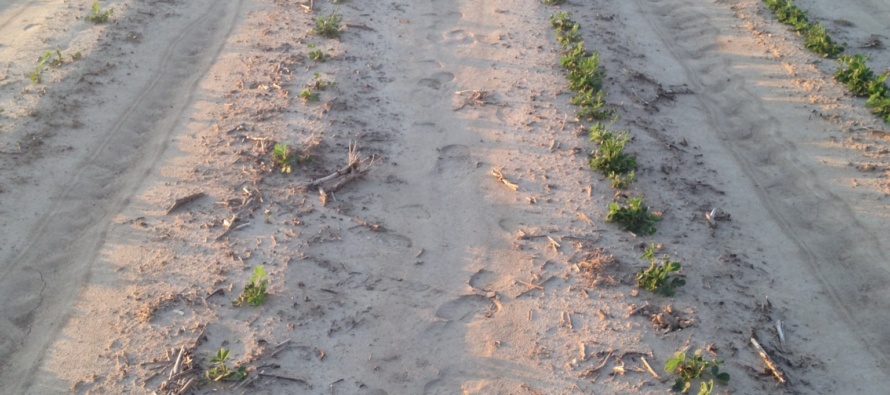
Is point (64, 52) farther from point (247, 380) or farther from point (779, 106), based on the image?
point (779, 106)

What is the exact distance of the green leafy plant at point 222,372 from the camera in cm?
434

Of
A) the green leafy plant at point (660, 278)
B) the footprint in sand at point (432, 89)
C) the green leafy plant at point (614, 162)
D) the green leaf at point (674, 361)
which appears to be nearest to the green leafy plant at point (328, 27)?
the footprint in sand at point (432, 89)

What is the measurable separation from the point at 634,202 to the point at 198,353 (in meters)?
3.15

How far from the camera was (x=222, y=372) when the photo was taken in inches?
172

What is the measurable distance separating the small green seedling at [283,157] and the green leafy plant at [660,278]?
272 centimetres

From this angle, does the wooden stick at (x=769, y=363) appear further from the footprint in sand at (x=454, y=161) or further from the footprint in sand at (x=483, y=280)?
the footprint in sand at (x=454, y=161)

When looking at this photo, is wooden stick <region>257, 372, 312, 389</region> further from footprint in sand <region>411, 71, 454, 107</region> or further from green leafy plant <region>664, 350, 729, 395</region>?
footprint in sand <region>411, 71, 454, 107</region>

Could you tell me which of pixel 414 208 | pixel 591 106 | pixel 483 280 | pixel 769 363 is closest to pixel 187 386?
pixel 483 280

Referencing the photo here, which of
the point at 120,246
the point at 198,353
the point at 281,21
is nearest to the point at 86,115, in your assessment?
the point at 120,246

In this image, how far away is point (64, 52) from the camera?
24.3 ft

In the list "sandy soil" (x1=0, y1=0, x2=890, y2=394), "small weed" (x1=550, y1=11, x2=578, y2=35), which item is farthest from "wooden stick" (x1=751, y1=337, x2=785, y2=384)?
"small weed" (x1=550, y1=11, x2=578, y2=35)

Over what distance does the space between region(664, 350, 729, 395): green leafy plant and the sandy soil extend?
0.35 feet

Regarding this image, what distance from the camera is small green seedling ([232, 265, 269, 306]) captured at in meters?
4.85

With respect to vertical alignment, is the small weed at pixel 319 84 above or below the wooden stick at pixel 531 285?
above
